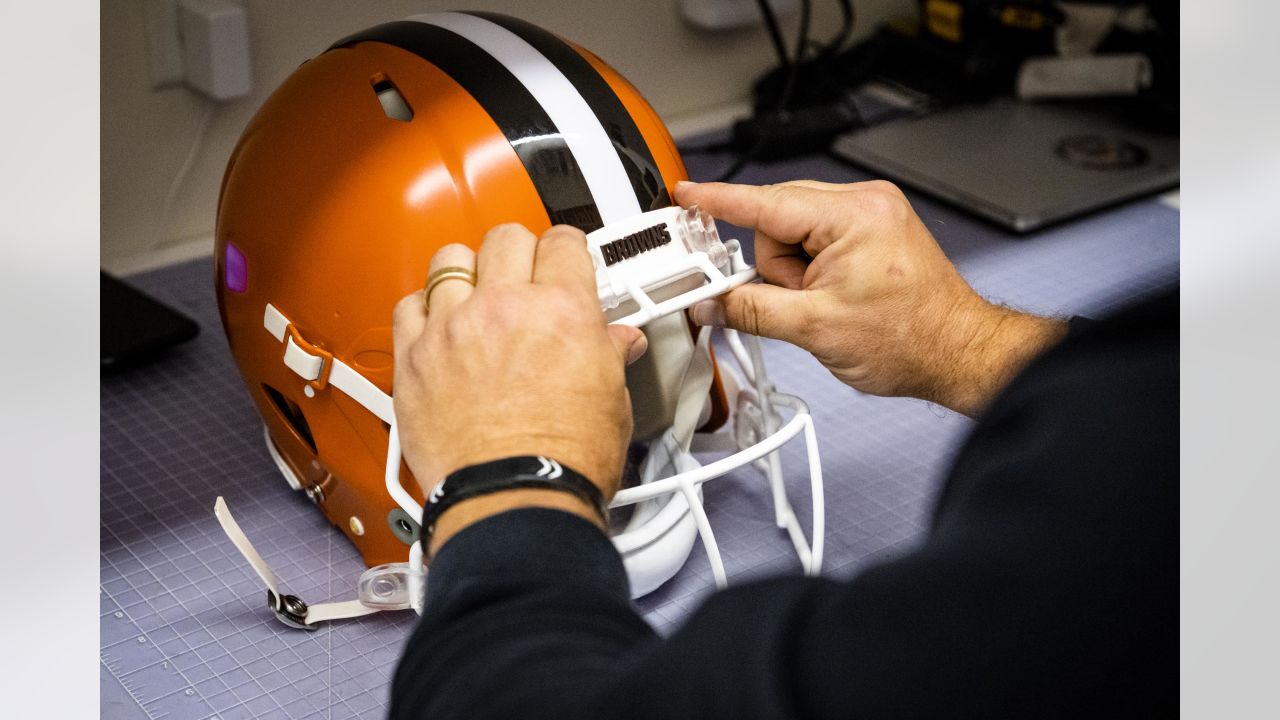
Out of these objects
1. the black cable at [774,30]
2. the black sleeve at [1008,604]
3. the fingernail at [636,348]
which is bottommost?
the black cable at [774,30]

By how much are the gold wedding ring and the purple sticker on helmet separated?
0.78 ft

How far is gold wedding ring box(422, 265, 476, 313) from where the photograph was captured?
613mm

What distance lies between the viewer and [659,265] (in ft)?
2.34

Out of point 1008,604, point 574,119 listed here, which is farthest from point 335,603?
point 1008,604

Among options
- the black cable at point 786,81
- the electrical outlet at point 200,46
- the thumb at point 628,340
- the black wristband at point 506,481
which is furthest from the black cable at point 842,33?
the black wristband at point 506,481

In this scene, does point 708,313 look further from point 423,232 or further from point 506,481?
point 506,481

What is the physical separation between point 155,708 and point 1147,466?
0.56m

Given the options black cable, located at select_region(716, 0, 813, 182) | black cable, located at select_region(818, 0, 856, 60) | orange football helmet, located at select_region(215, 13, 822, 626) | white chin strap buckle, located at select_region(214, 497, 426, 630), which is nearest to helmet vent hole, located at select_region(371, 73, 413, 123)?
orange football helmet, located at select_region(215, 13, 822, 626)

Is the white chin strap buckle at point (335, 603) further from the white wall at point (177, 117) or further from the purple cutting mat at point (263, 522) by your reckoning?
the white wall at point (177, 117)

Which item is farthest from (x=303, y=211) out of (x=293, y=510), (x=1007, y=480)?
(x=1007, y=480)

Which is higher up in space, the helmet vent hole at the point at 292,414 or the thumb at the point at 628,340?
the thumb at the point at 628,340

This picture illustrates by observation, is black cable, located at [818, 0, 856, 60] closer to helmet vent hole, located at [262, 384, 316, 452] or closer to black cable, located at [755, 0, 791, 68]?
black cable, located at [755, 0, 791, 68]

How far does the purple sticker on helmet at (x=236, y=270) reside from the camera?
811mm

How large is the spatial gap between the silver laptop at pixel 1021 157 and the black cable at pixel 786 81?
84mm
